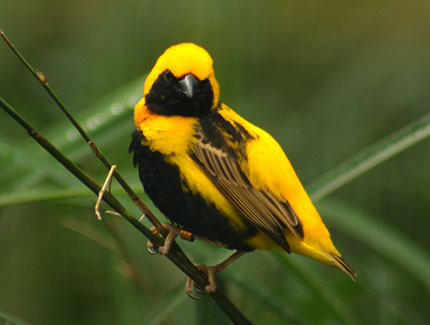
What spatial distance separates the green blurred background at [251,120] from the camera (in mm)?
2547

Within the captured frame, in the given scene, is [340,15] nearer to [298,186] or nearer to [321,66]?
[321,66]

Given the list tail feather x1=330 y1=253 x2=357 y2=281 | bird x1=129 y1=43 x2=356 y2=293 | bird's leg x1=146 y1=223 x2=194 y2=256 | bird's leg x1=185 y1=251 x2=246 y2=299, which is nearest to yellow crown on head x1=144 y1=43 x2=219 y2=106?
bird x1=129 y1=43 x2=356 y2=293

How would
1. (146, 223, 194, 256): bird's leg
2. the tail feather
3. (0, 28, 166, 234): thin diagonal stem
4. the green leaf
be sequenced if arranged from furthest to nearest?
the green leaf
the tail feather
(146, 223, 194, 256): bird's leg
(0, 28, 166, 234): thin diagonal stem

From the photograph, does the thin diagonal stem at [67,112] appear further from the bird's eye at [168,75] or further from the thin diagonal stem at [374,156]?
the bird's eye at [168,75]

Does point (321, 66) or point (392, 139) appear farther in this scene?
point (321, 66)

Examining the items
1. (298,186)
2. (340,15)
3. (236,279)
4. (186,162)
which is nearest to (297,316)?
(236,279)

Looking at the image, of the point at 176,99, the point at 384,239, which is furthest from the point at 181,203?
the point at 384,239

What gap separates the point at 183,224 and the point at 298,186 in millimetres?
440

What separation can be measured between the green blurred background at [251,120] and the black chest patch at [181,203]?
0.69 ft

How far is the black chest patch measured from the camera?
7.27ft

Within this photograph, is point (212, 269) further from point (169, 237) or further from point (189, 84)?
point (189, 84)

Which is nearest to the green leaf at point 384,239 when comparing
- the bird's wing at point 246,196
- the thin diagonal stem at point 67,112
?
the bird's wing at point 246,196

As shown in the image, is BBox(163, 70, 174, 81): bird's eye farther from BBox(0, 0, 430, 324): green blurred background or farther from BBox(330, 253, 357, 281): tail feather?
BBox(330, 253, 357, 281): tail feather

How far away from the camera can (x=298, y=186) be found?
2.32m
